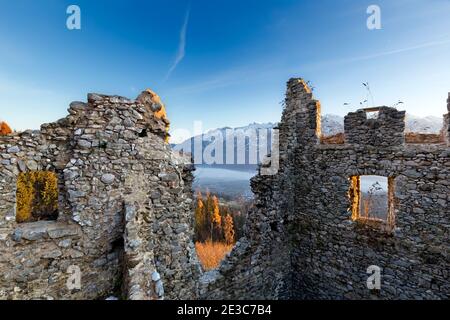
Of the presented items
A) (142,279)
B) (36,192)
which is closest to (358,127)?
(142,279)

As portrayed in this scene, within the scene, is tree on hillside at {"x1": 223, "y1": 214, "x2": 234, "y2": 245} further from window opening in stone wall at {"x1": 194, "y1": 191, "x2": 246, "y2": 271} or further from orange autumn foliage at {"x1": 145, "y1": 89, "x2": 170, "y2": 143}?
orange autumn foliage at {"x1": 145, "y1": 89, "x2": 170, "y2": 143}

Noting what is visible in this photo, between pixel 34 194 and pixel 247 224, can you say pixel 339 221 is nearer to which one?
pixel 247 224

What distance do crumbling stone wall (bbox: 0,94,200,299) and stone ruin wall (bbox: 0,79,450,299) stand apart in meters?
0.02

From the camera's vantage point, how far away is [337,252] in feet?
27.6

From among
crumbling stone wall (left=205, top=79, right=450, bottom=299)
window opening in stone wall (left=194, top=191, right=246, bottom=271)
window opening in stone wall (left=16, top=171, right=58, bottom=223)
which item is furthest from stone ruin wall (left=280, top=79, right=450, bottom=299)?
window opening in stone wall (left=194, top=191, right=246, bottom=271)

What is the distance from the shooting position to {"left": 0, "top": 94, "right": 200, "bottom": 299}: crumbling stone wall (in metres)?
4.61

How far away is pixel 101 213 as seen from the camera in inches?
203

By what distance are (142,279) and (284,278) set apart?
21.9 feet

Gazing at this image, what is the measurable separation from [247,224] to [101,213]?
4973 mm

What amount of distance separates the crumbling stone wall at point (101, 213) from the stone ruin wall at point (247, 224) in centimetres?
2

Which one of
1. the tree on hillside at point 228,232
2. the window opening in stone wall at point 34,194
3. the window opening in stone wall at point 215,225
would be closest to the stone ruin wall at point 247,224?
the window opening in stone wall at point 34,194

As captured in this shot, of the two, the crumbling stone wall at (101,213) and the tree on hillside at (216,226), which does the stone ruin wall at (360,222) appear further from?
the tree on hillside at (216,226)
